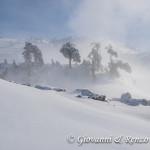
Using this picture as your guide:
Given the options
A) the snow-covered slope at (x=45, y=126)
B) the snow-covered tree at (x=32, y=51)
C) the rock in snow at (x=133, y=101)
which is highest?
the snow-covered tree at (x=32, y=51)

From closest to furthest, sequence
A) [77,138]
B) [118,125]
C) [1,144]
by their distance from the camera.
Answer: [1,144] → [77,138] → [118,125]

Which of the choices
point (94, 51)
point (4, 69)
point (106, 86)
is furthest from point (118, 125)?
point (4, 69)

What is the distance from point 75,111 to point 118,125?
9.47ft

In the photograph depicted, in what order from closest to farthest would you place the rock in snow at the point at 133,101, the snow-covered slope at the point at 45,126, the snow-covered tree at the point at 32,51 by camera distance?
the snow-covered slope at the point at 45,126 → the rock in snow at the point at 133,101 → the snow-covered tree at the point at 32,51

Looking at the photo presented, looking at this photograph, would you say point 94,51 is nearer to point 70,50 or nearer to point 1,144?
point 70,50

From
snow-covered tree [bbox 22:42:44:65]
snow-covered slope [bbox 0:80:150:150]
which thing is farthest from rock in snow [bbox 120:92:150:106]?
snow-covered tree [bbox 22:42:44:65]

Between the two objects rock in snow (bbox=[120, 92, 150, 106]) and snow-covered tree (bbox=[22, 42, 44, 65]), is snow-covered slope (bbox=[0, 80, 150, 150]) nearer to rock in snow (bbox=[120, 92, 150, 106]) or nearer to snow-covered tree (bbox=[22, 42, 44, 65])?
rock in snow (bbox=[120, 92, 150, 106])

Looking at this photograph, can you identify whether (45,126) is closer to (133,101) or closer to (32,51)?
(133,101)

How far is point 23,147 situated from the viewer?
25.7 feet

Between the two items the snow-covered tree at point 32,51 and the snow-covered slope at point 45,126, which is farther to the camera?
the snow-covered tree at point 32,51

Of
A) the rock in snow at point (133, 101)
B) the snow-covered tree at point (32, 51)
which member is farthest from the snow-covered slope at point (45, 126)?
the snow-covered tree at point (32, 51)

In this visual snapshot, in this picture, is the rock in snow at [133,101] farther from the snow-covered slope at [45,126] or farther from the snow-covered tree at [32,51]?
the snow-covered tree at [32,51]

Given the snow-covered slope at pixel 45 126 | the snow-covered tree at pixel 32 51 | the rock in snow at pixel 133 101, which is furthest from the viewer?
the snow-covered tree at pixel 32 51

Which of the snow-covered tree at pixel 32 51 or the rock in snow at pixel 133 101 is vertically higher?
the snow-covered tree at pixel 32 51
